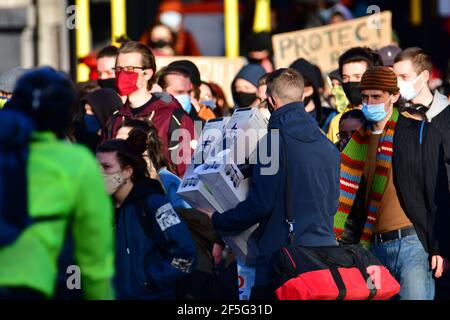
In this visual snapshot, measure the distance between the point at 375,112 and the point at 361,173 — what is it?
369mm

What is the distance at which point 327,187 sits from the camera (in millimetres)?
8109

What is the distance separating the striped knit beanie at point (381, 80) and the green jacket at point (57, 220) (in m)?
3.38

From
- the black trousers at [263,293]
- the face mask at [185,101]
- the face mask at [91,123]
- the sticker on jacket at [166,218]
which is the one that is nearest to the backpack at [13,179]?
the sticker on jacket at [166,218]

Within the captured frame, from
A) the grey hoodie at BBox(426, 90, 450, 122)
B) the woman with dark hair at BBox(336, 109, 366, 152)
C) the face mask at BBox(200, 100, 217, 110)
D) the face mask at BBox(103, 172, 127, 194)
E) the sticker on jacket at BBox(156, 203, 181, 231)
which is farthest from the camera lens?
the face mask at BBox(200, 100, 217, 110)

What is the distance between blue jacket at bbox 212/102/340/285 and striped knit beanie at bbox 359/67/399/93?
0.72m

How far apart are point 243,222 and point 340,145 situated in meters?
1.38

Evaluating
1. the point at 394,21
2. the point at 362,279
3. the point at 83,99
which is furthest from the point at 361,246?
the point at 394,21

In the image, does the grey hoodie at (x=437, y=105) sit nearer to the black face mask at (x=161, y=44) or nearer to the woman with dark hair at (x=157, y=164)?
the woman with dark hair at (x=157, y=164)

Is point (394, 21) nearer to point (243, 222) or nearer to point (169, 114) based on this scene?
point (169, 114)

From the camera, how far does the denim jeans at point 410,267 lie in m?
8.56

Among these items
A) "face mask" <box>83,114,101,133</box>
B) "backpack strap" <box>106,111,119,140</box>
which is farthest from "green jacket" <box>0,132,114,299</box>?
"face mask" <box>83,114,101,133</box>

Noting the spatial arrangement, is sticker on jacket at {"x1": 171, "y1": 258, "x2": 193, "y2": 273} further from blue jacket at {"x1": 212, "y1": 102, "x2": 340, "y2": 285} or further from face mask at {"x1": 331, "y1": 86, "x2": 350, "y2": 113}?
face mask at {"x1": 331, "y1": 86, "x2": 350, "y2": 113}

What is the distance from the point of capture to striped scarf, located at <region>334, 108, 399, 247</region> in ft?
28.4

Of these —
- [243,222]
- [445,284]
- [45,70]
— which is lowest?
[445,284]
